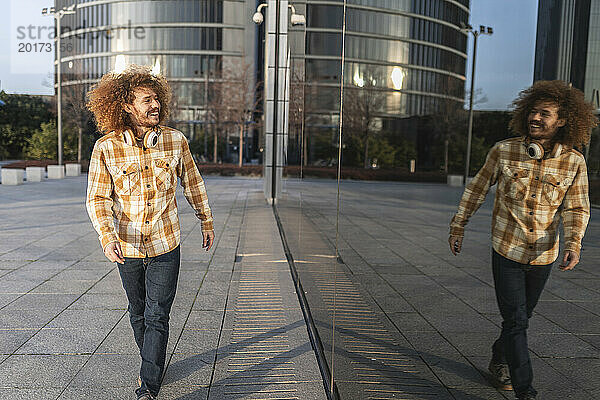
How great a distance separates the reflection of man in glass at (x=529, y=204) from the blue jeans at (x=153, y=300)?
2081mm

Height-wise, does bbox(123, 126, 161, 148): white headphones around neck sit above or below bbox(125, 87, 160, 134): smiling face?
below

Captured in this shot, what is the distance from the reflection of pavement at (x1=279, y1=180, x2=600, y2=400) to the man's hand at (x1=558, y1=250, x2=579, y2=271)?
14 millimetres

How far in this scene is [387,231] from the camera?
2.32m

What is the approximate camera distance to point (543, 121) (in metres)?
1.23

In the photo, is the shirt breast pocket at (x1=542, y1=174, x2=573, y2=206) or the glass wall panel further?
the glass wall panel

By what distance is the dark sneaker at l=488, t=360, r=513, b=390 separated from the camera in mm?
1312

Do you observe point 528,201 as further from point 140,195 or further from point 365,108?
point 140,195

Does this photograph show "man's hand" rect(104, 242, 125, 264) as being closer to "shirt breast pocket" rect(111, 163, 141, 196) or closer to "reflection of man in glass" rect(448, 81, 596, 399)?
"shirt breast pocket" rect(111, 163, 141, 196)

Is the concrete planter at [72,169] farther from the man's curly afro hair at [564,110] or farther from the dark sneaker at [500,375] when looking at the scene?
the man's curly afro hair at [564,110]

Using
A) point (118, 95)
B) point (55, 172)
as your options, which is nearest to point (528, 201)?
point (118, 95)

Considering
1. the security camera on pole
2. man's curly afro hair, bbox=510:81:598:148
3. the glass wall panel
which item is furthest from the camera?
the security camera on pole

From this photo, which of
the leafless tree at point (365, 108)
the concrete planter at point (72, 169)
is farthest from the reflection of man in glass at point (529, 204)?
the concrete planter at point (72, 169)

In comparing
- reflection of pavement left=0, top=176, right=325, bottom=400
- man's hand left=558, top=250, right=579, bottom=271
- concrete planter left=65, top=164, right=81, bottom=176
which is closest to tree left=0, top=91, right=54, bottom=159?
concrete planter left=65, top=164, right=81, bottom=176

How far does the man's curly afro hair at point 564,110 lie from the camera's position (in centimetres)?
108
